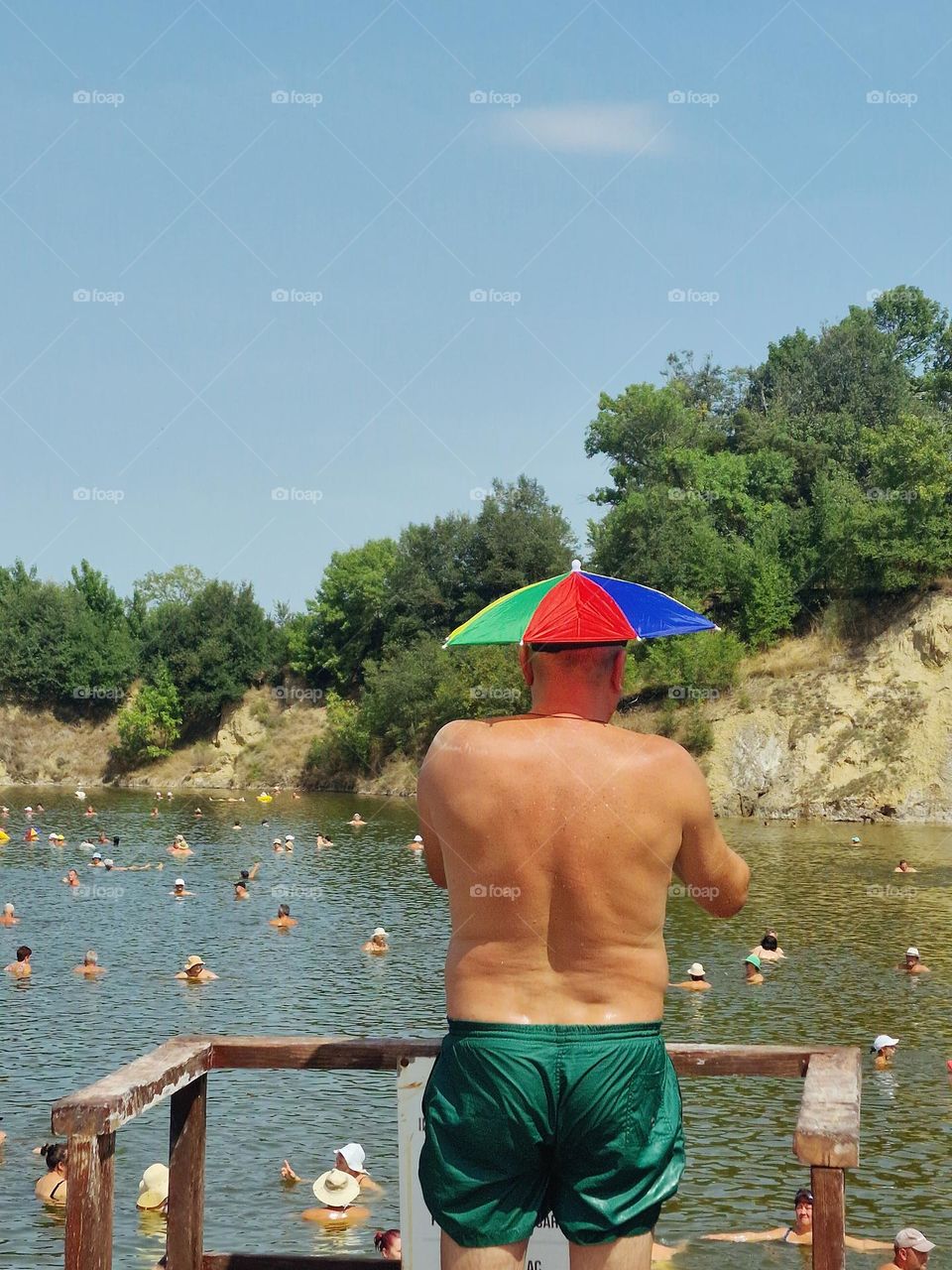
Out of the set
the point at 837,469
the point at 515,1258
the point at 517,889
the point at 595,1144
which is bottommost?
the point at 515,1258

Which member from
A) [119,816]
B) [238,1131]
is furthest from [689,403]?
[238,1131]

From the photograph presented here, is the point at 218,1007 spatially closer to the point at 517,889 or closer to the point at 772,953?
the point at 772,953

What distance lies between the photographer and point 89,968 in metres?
30.3

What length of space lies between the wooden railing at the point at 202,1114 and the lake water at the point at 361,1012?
4.06 ft

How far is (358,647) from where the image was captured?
3652 inches

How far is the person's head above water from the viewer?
487cm

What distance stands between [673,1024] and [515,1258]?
827 inches
